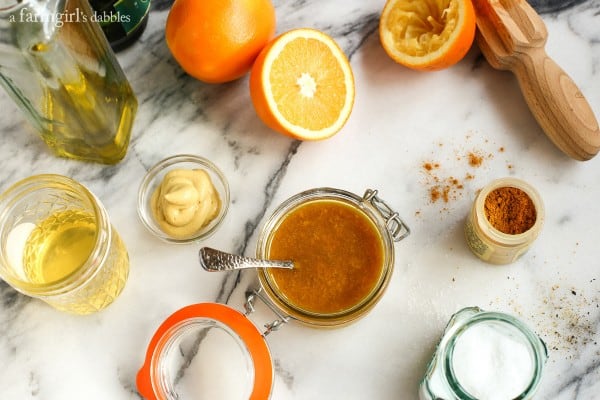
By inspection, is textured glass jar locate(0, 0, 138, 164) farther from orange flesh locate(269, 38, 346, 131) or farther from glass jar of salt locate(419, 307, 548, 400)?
glass jar of salt locate(419, 307, 548, 400)

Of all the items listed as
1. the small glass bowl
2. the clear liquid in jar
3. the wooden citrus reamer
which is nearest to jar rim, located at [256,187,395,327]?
the small glass bowl

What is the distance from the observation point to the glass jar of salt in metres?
1.13

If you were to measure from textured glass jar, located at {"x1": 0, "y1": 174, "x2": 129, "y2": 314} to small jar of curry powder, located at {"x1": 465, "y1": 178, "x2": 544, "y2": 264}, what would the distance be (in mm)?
596

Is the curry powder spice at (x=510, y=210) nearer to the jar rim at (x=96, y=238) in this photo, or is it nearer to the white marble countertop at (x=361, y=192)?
the white marble countertop at (x=361, y=192)

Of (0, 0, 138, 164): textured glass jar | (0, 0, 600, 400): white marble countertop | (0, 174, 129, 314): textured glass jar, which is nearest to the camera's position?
(0, 0, 138, 164): textured glass jar

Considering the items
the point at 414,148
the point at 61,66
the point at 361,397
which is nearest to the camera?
the point at 61,66

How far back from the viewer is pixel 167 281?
137 cm

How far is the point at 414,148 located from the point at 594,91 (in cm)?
35

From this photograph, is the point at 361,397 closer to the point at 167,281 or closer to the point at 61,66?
the point at 167,281

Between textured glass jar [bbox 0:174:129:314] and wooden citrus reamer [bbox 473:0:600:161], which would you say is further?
wooden citrus reamer [bbox 473:0:600:161]

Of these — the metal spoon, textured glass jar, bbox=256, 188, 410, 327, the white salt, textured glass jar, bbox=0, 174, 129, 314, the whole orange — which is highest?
the whole orange

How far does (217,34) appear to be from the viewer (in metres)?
1.32

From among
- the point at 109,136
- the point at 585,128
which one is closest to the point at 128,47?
the point at 109,136

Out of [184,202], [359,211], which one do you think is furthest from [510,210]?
[184,202]
